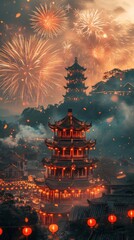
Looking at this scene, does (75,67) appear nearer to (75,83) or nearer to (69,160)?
(75,83)

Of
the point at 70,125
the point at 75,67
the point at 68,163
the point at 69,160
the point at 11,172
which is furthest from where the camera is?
the point at 75,67

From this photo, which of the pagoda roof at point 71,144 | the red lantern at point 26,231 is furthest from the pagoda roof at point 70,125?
the red lantern at point 26,231

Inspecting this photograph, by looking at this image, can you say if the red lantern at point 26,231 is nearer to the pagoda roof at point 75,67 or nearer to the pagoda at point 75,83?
the pagoda at point 75,83

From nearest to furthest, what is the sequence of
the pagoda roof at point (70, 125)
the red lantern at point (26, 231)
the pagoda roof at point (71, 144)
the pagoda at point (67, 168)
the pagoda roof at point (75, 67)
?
the red lantern at point (26, 231) → the pagoda at point (67, 168) → the pagoda roof at point (71, 144) → the pagoda roof at point (70, 125) → the pagoda roof at point (75, 67)

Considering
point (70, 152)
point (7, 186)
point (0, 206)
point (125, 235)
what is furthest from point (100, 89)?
point (125, 235)

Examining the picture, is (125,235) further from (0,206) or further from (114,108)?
(114,108)

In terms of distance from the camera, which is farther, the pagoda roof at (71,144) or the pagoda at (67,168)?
the pagoda roof at (71,144)

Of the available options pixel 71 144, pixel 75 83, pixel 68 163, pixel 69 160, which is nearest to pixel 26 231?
pixel 68 163

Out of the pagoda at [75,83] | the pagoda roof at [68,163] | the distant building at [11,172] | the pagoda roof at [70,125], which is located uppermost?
the pagoda at [75,83]

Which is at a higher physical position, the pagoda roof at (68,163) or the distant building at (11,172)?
the distant building at (11,172)
